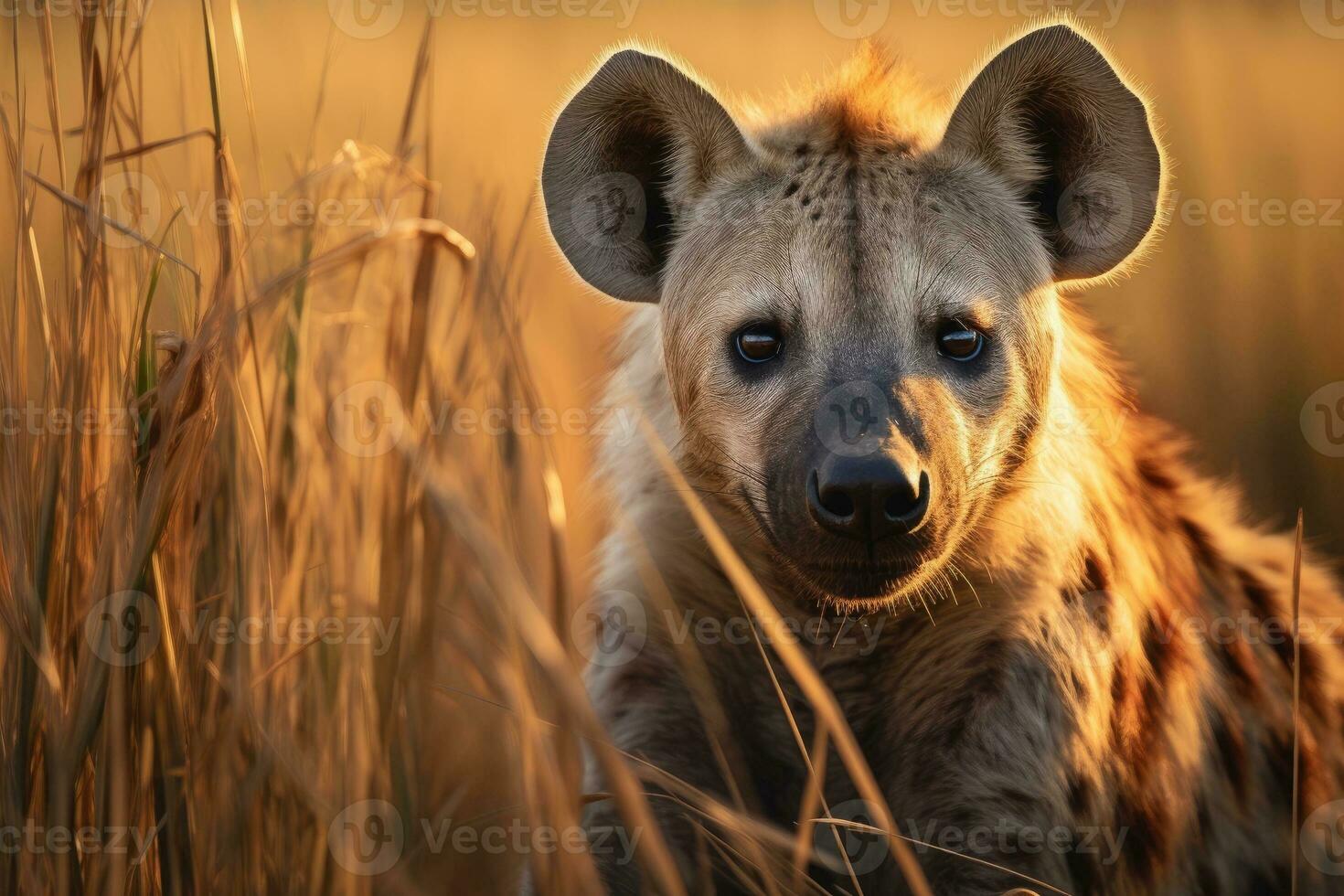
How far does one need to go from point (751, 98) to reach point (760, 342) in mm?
957

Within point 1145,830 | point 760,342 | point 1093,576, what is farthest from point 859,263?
point 1145,830

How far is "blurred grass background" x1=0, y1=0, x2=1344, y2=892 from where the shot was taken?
294cm

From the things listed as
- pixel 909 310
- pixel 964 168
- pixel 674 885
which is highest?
pixel 964 168

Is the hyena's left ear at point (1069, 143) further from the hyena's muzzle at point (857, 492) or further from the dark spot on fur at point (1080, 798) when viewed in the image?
the dark spot on fur at point (1080, 798)

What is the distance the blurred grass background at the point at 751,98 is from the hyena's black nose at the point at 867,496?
0.88 meters

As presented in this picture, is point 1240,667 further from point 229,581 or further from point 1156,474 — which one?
point 229,581

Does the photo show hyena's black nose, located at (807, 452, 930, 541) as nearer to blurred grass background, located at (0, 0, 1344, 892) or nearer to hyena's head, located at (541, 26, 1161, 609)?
hyena's head, located at (541, 26, 1161, 609)

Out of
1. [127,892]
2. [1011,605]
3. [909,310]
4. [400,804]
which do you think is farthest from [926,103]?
[127,892]

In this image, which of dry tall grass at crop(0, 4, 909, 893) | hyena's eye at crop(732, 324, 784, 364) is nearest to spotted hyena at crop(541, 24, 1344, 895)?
hyena's eye at crop(732, 324, 784, 364)

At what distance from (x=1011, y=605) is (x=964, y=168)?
0.86 meters

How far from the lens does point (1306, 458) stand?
464cm

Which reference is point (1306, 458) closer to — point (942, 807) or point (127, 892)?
point (942, 807)

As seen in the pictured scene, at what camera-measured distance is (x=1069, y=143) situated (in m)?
2.49

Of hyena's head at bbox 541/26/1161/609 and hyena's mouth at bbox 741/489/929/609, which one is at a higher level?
hyena's head at bbox 541/26/1161/609
